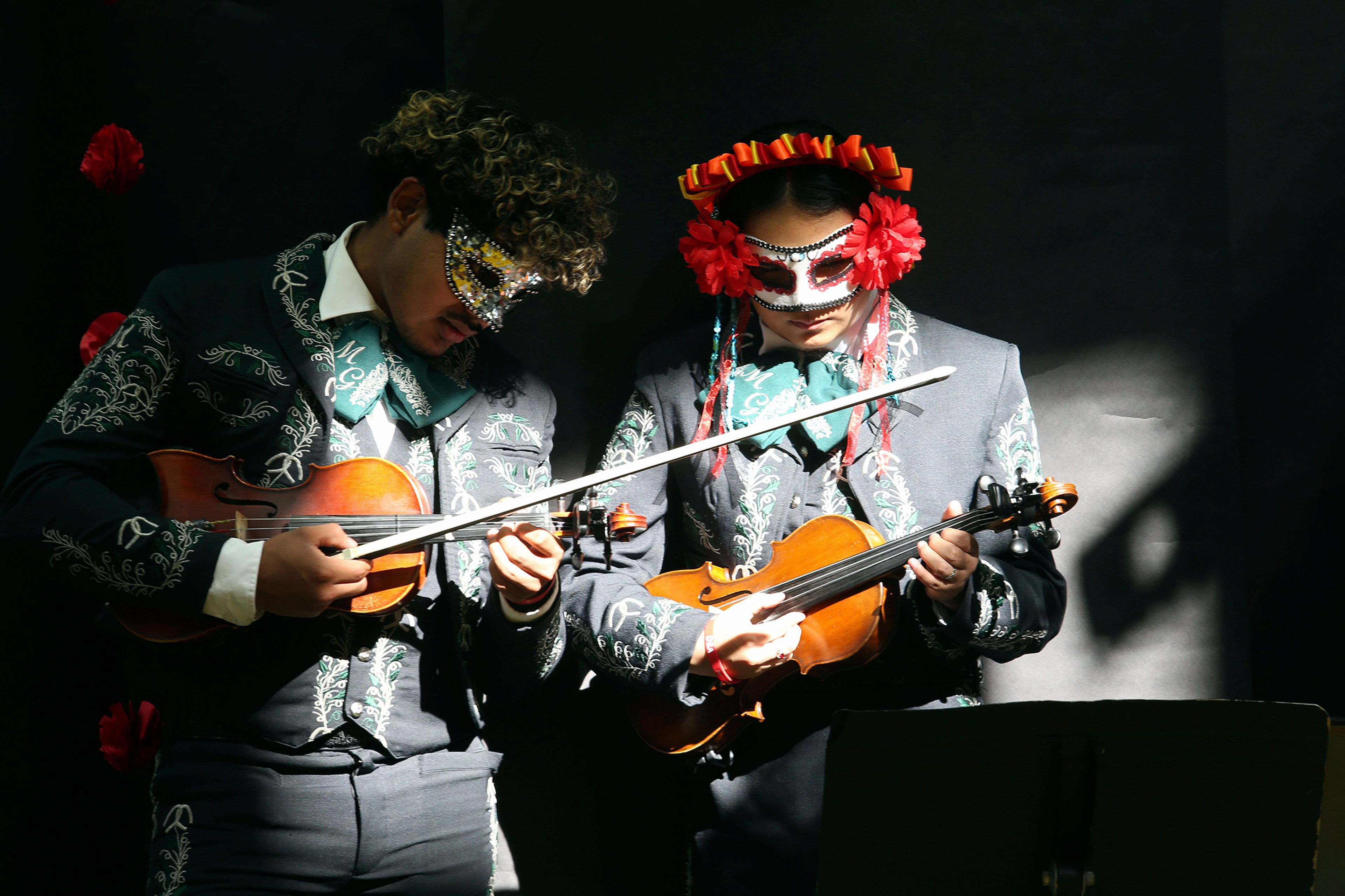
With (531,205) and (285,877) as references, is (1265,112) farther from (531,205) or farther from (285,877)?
(285,877)

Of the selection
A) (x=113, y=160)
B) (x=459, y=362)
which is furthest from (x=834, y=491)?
(x=113, y=160)

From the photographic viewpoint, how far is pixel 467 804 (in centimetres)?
214

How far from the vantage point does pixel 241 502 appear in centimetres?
200

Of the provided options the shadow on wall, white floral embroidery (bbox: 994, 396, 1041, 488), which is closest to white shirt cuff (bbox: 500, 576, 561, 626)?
white floral embroidery (bbox: 994, 396, 1041, 488)

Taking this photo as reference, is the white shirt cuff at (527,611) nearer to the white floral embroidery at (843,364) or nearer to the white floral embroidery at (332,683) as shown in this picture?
the white floral embroidery at (332,683)

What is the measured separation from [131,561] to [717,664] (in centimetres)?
100

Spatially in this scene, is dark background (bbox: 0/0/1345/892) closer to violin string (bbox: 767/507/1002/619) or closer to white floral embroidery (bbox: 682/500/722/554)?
white floral embroidery (bbox: 682/500/722/554)

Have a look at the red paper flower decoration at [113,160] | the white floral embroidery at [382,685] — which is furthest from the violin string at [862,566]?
the red paper flower decoration at [113,160]

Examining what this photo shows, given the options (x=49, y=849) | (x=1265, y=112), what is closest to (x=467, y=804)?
(x=49, y=849)

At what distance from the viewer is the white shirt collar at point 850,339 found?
2.41 metres

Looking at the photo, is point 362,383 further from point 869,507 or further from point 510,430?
point 869,507

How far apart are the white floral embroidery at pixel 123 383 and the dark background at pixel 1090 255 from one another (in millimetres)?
671

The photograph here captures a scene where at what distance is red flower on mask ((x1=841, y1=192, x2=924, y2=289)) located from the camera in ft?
7.41

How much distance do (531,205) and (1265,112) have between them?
1833 mm
